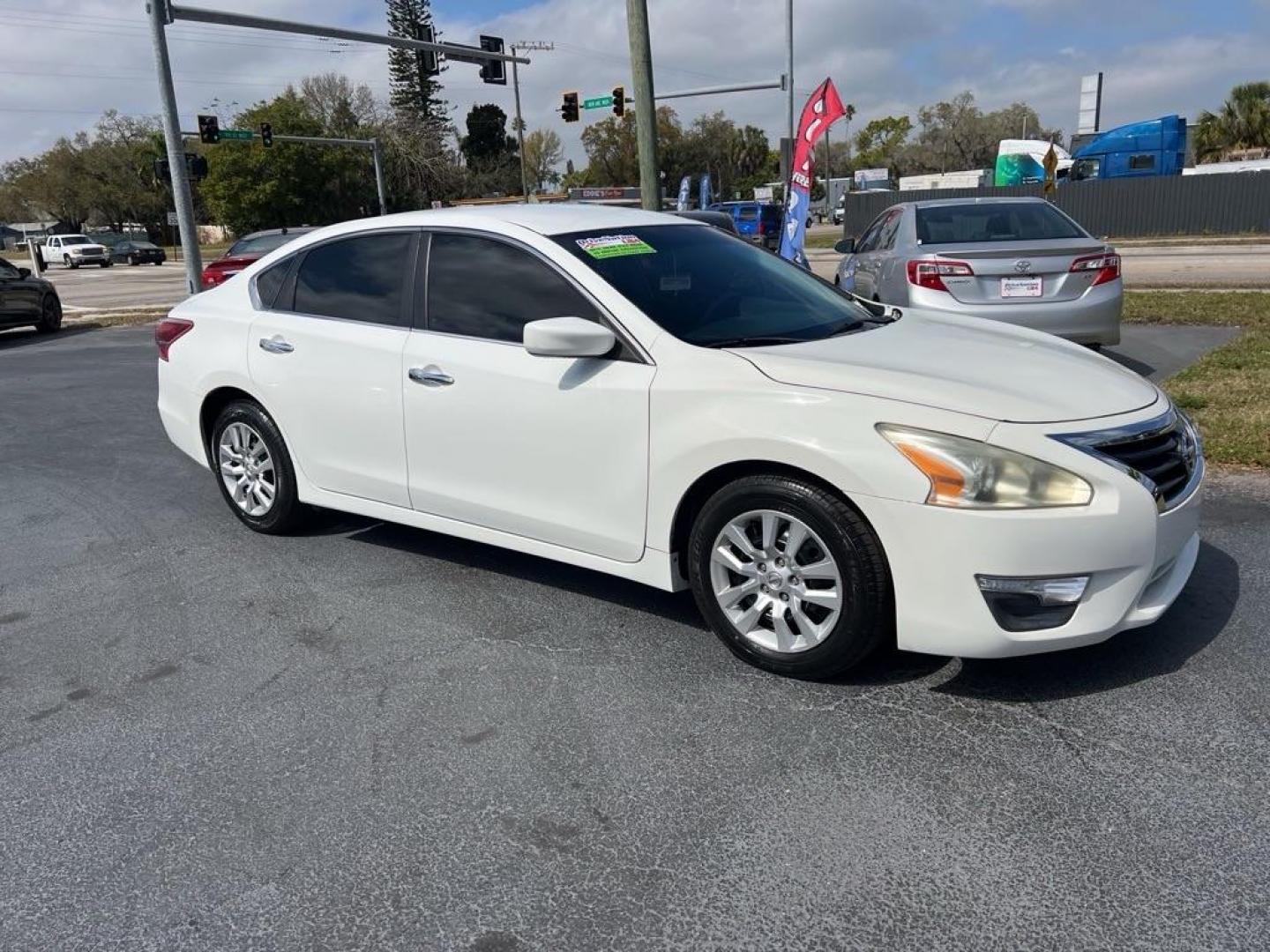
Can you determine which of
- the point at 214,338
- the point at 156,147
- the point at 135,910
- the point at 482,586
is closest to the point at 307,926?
the point at 135,910

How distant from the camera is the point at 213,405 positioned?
5586 mm

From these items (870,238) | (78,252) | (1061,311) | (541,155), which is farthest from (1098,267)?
(541,155)

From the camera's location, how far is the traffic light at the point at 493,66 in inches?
1040

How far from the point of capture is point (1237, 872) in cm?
257

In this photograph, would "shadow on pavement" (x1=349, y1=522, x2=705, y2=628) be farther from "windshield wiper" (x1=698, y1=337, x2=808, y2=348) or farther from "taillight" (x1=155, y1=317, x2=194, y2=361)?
"taillight" (x1=155, y1=317, x2=194, y2=361)

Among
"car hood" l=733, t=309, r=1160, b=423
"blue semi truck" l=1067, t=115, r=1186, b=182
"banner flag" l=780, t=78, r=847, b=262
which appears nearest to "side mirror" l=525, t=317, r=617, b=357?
"car hood" l=733, t=309, r=1160, b=423

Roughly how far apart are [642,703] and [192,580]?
2545mm

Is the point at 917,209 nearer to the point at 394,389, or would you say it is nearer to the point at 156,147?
the point at 394,389

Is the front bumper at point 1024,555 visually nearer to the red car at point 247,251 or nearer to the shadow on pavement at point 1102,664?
the shadow on pavement at point 1102,664

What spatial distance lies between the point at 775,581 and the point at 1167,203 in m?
39.5

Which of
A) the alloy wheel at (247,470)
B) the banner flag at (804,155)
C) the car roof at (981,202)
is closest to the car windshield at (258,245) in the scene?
the banner flag at (804,155)

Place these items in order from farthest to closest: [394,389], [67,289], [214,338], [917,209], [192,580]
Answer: [67,289]
[917,209]
[214,338]
[192,580]
[394,389]

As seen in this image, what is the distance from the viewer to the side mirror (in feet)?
12.5

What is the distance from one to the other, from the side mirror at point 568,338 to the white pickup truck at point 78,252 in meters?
54.5
